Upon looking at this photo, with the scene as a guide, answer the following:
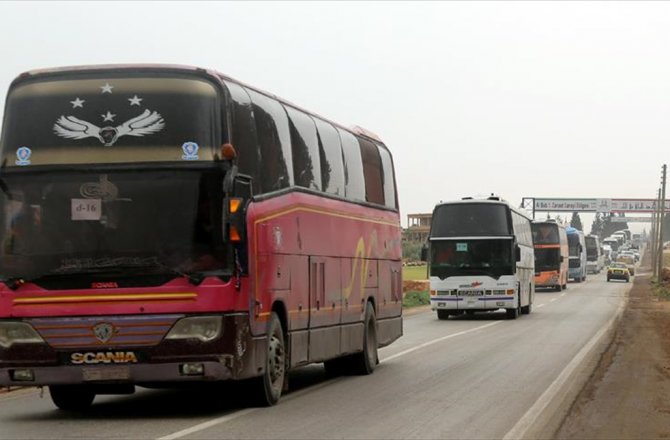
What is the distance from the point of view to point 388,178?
22016 millimetres

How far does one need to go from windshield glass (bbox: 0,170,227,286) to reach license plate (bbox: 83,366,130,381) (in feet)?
3.18

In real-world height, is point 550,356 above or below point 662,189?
below

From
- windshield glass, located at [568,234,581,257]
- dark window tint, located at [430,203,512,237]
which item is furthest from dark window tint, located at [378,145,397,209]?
windshield glass, located at [568,234,581,257]

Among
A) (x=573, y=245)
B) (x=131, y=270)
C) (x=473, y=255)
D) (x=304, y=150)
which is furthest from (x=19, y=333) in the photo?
(x=573, y=245)

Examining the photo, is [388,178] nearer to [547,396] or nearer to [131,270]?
[547,396]

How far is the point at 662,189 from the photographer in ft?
345

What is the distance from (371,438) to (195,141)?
11.5 feet

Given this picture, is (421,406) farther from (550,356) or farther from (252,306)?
(550,356)

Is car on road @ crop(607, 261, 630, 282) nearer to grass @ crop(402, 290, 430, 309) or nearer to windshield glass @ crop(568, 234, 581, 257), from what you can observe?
windshield glass @ crop(568, 234, 581, 257)

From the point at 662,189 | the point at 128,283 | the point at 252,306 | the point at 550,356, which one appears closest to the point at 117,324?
the point at 128,283

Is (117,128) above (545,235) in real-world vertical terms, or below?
above

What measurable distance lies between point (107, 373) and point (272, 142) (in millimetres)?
3469

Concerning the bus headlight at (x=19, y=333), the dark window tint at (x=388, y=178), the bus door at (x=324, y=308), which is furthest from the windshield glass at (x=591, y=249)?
the bus headlight at (x=19, y=333)

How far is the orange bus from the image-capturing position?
7050cm
